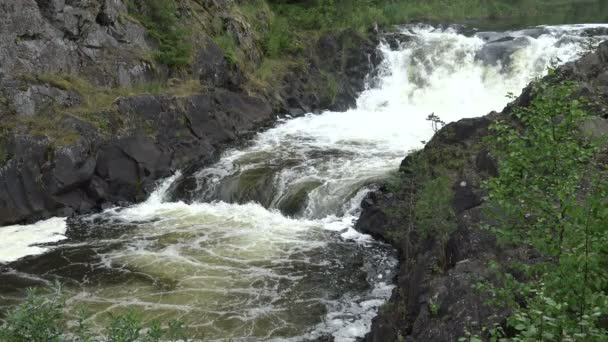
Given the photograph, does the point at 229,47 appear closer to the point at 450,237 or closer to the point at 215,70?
the point at 215,70

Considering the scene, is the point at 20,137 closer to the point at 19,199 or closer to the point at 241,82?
the point at 19,199

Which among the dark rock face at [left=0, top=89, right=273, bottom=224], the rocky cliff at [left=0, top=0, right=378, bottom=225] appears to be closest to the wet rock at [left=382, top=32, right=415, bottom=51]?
the rocky cliff at [left=0, top=0, right=378, bottom=225]

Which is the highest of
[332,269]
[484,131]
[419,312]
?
[484,131]

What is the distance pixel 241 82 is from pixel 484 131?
12926mm

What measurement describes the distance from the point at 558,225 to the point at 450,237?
19.3 feet

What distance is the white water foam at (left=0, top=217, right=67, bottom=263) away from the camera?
14.7 metres

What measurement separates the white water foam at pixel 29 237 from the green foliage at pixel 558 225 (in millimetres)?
12124

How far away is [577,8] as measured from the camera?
4281cm

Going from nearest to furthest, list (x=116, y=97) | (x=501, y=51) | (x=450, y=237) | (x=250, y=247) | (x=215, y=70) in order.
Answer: (x=450, y=237) → (x=250, y=247) → (x=116, y=97) → (x=215, y=70) → (x=501, y=51)

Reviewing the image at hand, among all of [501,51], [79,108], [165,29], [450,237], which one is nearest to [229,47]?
[165,29]

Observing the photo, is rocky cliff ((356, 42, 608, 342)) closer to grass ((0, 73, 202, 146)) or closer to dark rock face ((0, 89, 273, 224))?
dark rock face ((0, 89, 273, 224))

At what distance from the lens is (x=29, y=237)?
15.6 m

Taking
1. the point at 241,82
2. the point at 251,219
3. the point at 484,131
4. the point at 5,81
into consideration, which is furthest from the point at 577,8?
the point at 5,81

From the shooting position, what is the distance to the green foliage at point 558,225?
13.0 ft
